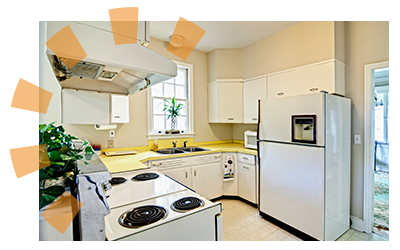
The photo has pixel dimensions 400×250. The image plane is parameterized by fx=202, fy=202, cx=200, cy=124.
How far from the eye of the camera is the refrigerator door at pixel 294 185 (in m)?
2.13

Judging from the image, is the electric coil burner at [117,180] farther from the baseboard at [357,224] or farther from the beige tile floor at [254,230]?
the baseboard at [357,224]

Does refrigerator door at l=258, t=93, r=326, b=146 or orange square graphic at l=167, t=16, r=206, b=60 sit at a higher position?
orange square graphic at l=167, t=16, r=206, b=60

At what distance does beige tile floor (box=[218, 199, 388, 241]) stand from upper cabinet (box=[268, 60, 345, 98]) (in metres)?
1.69

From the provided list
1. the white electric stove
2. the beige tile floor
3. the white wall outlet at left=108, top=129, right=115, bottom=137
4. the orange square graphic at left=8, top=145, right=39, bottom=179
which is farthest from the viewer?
the white wall outlet at left=108, top=129, right=115, bottom=137

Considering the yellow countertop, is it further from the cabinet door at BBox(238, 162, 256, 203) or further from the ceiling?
the ceiling

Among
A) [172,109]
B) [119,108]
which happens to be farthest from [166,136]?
[119,108]

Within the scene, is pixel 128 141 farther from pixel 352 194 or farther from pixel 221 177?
pixel 352 194

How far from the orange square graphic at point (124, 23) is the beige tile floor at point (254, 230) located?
2204 millimetres

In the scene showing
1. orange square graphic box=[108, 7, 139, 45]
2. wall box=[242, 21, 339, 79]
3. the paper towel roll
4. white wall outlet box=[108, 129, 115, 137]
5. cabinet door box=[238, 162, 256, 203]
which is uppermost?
wall box=[242, 21, 339, 79]

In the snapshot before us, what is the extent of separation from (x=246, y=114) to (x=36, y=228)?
3.30 meters

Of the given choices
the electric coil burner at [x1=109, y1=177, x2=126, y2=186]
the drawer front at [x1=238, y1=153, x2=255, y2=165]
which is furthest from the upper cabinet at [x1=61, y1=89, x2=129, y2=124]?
the drawer front at [x1=238, y1=153, x2=255, y2=165]

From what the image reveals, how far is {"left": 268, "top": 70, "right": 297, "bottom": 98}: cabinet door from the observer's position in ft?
9.49

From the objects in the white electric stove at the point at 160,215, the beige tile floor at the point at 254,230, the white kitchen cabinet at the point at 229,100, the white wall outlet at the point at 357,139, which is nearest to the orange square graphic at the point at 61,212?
the white electric stove at the point at 160,215
